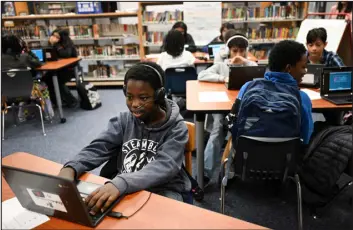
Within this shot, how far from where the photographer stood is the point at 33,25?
5.13 metres

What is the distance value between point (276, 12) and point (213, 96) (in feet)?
11.5

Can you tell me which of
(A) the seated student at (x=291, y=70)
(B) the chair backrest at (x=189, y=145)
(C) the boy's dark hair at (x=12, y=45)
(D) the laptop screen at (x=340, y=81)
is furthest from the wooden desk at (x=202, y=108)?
(C) the boy's dark hair at (x=12, y=45)

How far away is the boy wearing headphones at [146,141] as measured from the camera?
1.12m

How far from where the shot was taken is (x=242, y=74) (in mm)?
2195

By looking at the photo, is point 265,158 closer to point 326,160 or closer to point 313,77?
point 326,160

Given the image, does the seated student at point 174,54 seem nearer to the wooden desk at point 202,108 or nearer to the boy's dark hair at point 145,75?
the wooden desk at point 202,108

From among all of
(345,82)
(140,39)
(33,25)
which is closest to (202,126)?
(345,82)

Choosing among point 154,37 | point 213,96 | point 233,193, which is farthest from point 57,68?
point 233,193

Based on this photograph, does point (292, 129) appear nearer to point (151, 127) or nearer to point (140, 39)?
point (151, 127)

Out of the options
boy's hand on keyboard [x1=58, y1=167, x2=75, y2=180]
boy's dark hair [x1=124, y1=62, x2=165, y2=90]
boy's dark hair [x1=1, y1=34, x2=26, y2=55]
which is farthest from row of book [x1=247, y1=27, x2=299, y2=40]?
boy's hand on keyboard [x1=58, y1=167, x2=75, y2=180]

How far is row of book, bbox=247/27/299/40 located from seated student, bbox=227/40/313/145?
11.8ft

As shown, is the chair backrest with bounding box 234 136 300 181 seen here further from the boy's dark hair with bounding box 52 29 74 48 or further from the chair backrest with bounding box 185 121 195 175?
the boy's dark hair with bounding box 52 29 74 48

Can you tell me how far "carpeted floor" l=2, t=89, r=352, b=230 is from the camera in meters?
1.84

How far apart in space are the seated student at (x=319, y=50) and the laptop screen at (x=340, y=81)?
0.45m
